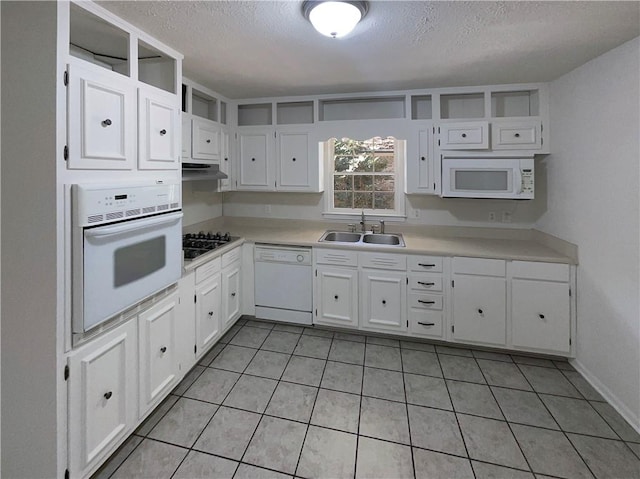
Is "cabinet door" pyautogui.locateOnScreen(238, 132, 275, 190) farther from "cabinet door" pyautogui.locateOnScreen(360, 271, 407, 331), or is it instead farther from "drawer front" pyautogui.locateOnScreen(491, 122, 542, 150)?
"drawer front" pyautogui.locateOnScreen(491, 122, 542, 150)

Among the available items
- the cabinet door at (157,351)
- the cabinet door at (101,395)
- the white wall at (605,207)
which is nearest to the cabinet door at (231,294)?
the cabinet door at (157,351)

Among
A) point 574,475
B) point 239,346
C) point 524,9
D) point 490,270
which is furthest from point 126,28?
point 574,475

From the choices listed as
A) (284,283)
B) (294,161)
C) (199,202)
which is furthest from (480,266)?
(199,202)

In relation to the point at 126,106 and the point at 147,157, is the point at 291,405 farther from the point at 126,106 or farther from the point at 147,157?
the point at 126,106

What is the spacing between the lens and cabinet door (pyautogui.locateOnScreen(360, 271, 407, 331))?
2.96m

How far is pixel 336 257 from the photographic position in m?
3.10

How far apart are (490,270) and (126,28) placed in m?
3.01

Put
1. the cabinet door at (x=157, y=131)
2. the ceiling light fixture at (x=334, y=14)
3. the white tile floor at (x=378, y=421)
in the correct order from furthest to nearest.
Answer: the cabinet door at (x=157, y=131) → the white tile floor at (x=378, y=421) → the ceiling light fixture at (x=334, y=14)

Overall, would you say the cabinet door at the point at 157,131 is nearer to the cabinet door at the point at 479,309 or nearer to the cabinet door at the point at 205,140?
the cabinet door at the point at 205,140

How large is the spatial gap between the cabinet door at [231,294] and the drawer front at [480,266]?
6.60ft

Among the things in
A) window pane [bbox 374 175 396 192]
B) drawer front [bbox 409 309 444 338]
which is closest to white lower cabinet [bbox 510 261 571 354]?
drawer front [bbox 409 309 444 338]

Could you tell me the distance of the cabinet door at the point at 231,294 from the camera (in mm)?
2971

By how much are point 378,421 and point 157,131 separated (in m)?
2.25

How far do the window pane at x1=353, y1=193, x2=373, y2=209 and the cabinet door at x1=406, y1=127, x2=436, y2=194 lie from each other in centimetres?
58
